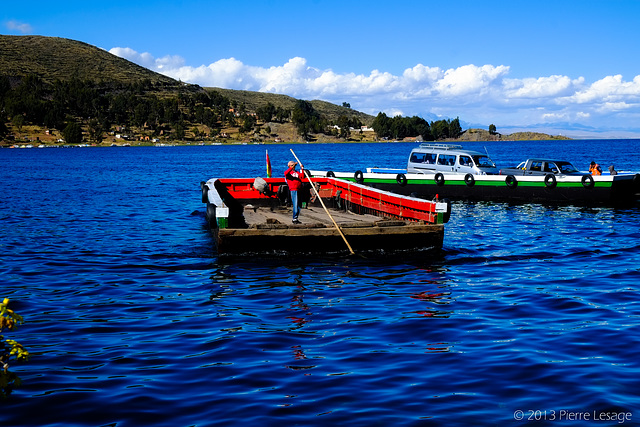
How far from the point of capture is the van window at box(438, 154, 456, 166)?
33.9 metres

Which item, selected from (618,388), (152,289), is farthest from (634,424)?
(152,289)

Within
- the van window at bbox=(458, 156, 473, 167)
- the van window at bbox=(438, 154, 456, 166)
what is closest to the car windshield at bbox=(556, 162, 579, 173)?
the van window at bbox=(458, 156, 473, 167)

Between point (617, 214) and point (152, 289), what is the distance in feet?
69.9

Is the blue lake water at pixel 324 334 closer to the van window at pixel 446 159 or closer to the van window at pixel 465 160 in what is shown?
the van window at pixel 465 160

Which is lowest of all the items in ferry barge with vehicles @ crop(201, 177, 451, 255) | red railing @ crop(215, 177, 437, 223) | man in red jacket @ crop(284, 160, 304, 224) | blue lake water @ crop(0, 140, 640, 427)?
blue lake water @ crop(0, 140, 640, 427)

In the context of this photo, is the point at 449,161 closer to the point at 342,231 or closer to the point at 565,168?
the point at 565,168

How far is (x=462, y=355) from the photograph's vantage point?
891 cm

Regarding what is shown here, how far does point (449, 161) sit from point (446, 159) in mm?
205

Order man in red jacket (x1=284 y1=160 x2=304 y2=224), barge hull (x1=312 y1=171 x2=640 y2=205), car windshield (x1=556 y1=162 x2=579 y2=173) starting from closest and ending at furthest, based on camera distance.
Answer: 1. man in red jacket (x1=284 y1=160 x2=304 y2=224)
2. barge hull (x1=312 y1=171 x2=640 y2=205)
3. car windshield (x1=556 y1=162 x2=579 y2=173)

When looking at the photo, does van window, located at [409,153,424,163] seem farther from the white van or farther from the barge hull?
the barge hull

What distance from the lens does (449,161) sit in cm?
3412

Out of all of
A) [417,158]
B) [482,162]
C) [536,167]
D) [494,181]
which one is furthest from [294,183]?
[536,167]

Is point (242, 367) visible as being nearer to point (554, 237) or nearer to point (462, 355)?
point (462, 355)

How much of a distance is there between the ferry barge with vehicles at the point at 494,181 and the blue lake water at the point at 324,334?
1091 centimetres
